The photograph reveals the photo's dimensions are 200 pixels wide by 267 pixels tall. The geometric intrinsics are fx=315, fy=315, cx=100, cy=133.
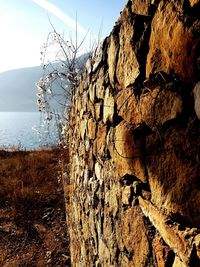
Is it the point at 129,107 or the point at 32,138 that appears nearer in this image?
the point at 129,107

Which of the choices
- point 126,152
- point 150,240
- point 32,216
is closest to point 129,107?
point 126,152

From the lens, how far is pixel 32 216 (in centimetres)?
574

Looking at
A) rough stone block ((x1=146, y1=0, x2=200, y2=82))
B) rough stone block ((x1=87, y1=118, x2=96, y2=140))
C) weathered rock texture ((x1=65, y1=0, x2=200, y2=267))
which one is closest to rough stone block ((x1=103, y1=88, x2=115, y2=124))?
weathered rock texture ((x1=65, y1=0, x2=200, y2=267))

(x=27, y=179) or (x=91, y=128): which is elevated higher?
(x=91, y=128)

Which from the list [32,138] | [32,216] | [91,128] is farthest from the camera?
[32,138]

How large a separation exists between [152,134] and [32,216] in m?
5.18

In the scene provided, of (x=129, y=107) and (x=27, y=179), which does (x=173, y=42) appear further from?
(x=27, y=179)

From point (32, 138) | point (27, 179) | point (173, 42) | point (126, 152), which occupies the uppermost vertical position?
Answer: point (173, 42)

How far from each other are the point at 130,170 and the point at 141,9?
0.58 m

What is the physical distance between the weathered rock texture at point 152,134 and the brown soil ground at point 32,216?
3.24 metres

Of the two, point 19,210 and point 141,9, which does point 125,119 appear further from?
point 19,210

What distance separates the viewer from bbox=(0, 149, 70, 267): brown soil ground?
454 centimetres

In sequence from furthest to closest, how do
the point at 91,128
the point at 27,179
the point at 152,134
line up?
1. the point at 27,179
2. the point at 91,128
3. the point at 152,134

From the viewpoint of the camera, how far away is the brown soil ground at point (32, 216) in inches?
179
